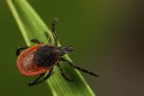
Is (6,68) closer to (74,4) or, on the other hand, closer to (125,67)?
(74,4)

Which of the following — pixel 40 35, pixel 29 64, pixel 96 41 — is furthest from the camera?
pixel 96 41

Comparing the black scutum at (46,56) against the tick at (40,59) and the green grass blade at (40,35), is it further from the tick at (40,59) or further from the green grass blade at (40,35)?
the green grass blade at (40,35)

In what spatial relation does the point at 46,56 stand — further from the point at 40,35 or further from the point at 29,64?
the point at 40,35

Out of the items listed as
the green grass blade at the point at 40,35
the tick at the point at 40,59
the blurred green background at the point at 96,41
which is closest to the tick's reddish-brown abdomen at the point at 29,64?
the tick at the point at 40,59

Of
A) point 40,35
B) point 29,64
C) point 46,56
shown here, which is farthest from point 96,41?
point 40,35

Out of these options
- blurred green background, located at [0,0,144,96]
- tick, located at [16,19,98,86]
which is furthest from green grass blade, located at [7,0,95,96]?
blurred green background, located at [0,0,144,96]

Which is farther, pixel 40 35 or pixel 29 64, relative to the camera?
pixel 29 64

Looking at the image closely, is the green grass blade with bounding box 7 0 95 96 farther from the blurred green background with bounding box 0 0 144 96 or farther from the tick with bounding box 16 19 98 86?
the blurred green background with bounding box 0 0 144 96
